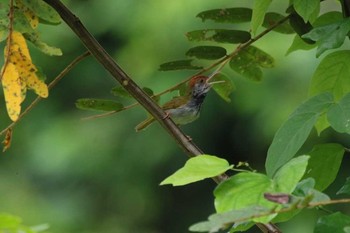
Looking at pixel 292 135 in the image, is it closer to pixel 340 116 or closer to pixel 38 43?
pixel 340 116

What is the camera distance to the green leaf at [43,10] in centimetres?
88

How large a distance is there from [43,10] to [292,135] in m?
0.32

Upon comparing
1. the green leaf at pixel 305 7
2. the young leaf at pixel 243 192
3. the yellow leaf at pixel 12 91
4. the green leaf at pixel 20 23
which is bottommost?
the young leaf at pixel 243 192

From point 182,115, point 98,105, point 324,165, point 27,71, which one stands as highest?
point 27,71

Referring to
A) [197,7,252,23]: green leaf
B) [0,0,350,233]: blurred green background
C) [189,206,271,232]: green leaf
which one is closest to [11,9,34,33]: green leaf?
[197,7,252,23]: green leaf

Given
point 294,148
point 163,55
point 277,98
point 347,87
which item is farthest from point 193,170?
point 163,55

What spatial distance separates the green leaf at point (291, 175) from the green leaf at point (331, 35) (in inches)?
9.7

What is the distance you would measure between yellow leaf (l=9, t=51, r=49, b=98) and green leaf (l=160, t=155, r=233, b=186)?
0.21 m

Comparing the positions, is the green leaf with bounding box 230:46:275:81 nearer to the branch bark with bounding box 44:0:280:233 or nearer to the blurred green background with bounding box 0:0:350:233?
the branch bark with bounding box 44:0:280:233

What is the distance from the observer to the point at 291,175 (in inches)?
24.3

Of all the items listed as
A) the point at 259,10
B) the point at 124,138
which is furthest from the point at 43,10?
the point at 124,138

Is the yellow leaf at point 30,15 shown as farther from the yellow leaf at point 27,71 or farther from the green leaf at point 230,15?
the green leaf at point 230,15

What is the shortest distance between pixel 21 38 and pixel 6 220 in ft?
1.07

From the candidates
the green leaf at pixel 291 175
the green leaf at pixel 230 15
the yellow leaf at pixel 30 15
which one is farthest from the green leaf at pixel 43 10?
the green leaf at pixel 291 175
